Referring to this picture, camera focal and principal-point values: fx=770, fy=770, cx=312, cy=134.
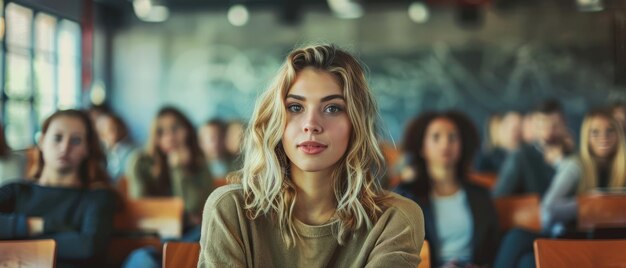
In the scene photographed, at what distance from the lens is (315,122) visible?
2117mm

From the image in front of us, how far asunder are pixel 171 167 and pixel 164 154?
0.11 meters

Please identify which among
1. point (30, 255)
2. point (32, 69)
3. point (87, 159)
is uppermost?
point (32, 69)

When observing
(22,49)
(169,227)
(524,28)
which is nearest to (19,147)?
(22,49)

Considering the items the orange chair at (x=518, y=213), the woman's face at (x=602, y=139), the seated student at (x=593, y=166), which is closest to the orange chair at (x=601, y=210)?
the orange chair at (x=518, y=213)

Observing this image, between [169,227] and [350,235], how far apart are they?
2.48m

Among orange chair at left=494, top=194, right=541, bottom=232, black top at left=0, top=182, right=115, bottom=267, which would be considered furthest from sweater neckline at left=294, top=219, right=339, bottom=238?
orange chair at left=494, top=194, right=541, bottom=232

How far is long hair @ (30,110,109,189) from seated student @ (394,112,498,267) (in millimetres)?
1673

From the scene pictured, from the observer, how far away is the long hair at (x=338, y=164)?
2.15 metres

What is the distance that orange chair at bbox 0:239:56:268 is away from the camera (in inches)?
110

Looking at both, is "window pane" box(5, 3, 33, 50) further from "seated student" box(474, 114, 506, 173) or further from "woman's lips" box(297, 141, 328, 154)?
"woman's lips" box(297, 141, 328, 154)

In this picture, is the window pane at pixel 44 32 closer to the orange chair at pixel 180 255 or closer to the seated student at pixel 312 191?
the orange chair at pixel 180 255

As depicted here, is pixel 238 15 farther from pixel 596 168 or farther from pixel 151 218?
pixel 151 218

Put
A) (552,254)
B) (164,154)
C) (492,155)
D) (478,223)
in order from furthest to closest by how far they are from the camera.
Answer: (492,155), (164,154), (478,223), (552,254)

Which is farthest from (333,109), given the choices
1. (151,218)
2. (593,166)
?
(593,166)
